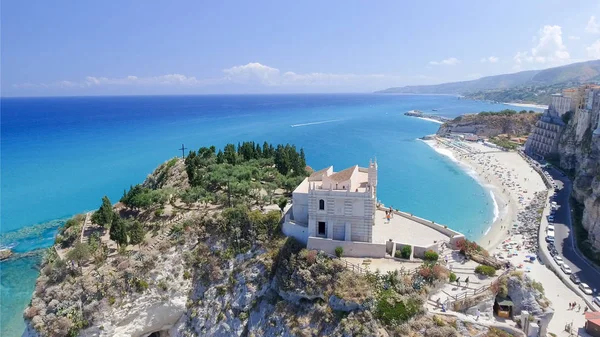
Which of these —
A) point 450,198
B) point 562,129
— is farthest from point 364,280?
point 562,129

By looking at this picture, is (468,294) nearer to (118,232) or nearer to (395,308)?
(395,308)

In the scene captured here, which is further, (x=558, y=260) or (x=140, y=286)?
(x=558, y=260)

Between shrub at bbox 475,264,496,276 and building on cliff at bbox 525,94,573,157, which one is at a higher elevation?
building on cliff at bbox 525,94,573,157

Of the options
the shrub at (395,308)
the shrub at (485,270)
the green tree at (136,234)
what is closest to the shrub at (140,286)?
the green tree at (136,234)

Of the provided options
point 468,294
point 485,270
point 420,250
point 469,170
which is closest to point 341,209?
point 420,250

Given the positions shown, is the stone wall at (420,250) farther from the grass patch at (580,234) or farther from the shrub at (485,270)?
the grass patch at (580,234)

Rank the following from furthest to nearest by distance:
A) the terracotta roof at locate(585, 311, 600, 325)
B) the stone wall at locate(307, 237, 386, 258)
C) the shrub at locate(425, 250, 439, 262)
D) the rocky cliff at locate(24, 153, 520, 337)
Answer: the stone wall at locate(307, 237, 386, 258)
the shrub at locate(425, 250, 439, 262)
the terracotta roof at locate(585, 311, 600, 325)
the rocky cliff at locate(24, 153, 520, 337)

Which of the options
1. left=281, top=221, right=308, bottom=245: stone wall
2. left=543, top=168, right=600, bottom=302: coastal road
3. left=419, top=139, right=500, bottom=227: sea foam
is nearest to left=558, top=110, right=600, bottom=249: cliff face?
left=543, top=168, right=600, bottom=302: coastal road

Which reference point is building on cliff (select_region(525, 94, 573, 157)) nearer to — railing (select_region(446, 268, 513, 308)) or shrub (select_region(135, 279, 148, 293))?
railing (select_region(446, 268, 513, 308))
